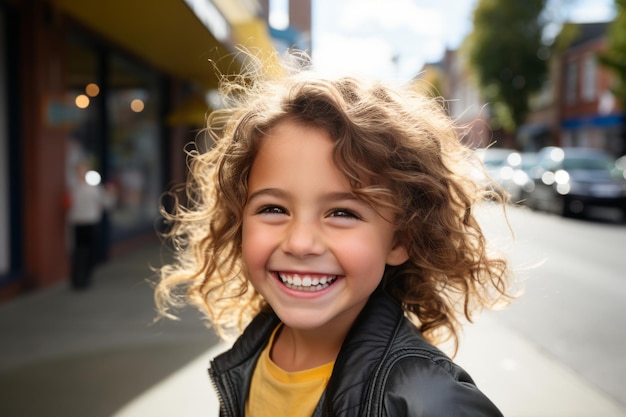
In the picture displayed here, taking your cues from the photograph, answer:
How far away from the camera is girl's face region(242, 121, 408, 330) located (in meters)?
1.65

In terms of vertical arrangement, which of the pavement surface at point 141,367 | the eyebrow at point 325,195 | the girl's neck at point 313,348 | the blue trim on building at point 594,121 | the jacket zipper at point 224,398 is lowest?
the pavement surface at point 141,367

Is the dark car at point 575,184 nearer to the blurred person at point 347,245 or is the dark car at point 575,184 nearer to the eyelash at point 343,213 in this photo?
the blurred person at point 347,245

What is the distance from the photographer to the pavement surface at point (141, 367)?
3.91 m

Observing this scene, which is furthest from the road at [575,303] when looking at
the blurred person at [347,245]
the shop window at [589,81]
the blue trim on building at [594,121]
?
the shop window at [589,81]

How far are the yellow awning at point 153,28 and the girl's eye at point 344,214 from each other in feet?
14.7

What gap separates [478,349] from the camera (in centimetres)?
510

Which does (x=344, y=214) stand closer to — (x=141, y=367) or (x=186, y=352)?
(x=141, y=367)

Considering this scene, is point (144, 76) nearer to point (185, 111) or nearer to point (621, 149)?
point (185, 111)

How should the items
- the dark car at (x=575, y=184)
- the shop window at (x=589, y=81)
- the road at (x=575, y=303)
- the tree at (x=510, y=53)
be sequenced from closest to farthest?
1. the road at (x=575, y=303)
2. the dark car at (x=575, y=184)
3. the shop window at (x=589, y=81)
4. the tree at (x=510, y=53)

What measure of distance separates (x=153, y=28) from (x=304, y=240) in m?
7.61

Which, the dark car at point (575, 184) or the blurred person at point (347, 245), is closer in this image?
the blurred person at point (347, 245)

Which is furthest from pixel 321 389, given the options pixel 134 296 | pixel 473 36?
pixel 473 36

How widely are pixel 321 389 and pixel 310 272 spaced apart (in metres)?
0.33

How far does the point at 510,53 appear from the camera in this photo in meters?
38.2
